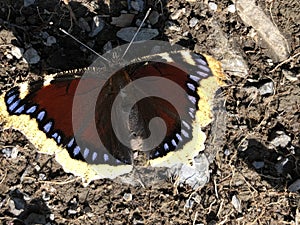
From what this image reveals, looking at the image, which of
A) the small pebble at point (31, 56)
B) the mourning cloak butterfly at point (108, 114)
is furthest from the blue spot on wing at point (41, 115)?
the small pebble at point (31, 56)

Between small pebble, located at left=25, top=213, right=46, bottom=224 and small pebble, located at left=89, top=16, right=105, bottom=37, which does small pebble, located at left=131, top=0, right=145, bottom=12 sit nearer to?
small pebble, located at left=89, top=16, right=105, bottom=37

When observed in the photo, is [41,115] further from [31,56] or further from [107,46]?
[107,46]

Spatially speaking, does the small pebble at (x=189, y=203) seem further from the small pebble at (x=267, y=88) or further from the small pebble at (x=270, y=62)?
the small pebble at (x=270, y=62)

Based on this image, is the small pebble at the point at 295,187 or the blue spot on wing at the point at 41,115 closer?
the blue spot on wing at the point at 41,115

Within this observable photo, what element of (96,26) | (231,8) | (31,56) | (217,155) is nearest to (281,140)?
(217,155)

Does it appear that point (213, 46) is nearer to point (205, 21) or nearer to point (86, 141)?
point (205, 21)

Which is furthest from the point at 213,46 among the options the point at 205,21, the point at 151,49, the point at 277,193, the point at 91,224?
the point at 91,224

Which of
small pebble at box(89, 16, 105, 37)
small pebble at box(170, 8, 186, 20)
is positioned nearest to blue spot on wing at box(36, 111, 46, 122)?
small pebble at box(89, 16, 105, 37)
